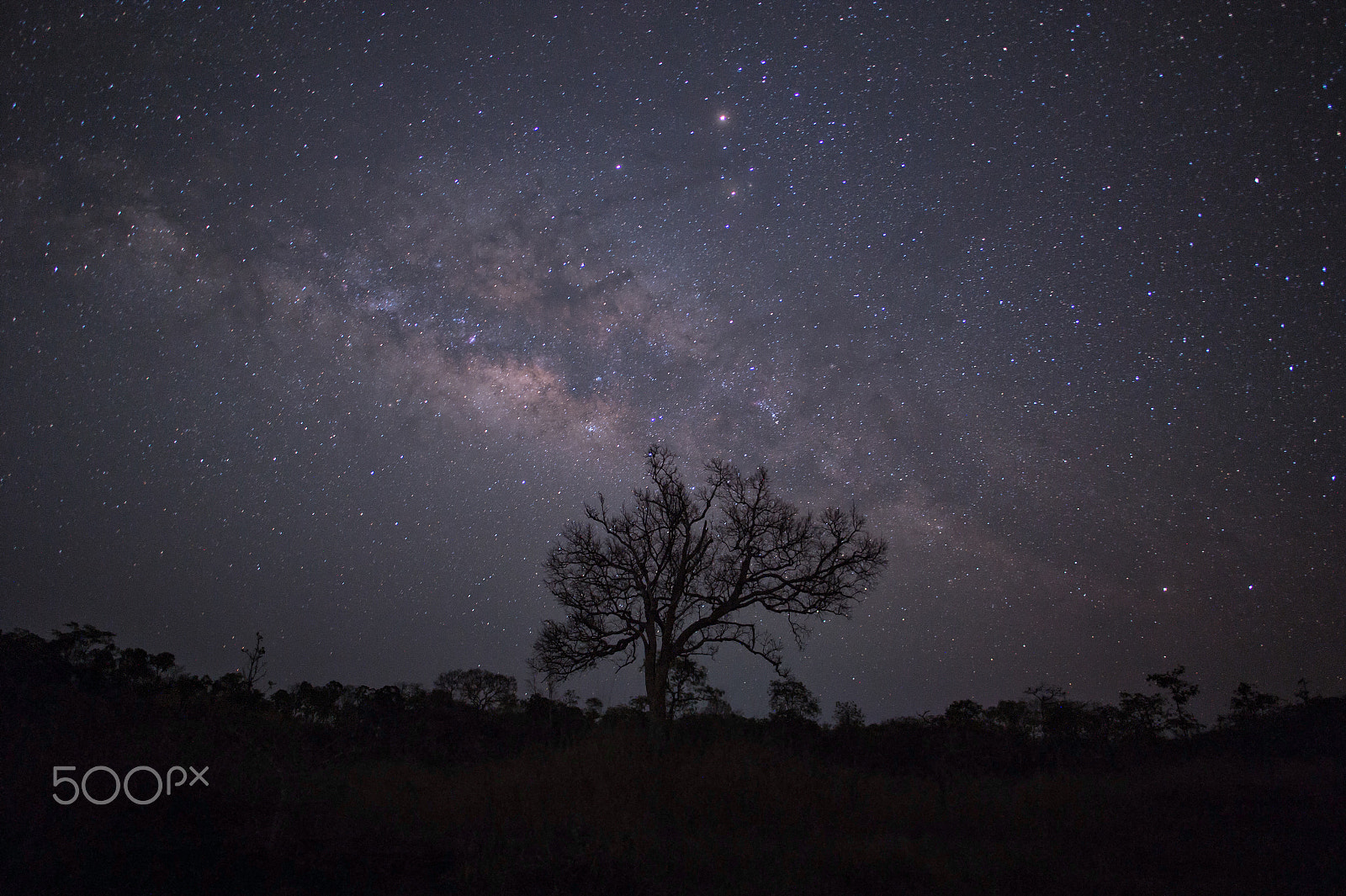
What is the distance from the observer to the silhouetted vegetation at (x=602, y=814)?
5.82 meters

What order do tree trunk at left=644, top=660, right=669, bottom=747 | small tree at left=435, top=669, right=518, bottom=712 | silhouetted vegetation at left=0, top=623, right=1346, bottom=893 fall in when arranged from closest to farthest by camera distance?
silhouetted vegetation at left=0, top=623, right=1346, bottom=893
tree trunk at left=644, top=660, right=669, bottom=747
small tree at left=435, top=669, right=518, bottom=712

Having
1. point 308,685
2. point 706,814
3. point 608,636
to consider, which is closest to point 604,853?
point 706,814

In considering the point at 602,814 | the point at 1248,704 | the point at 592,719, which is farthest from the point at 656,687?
the point at 1248,704

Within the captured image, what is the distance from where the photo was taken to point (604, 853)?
6262mm

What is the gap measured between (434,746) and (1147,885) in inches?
580

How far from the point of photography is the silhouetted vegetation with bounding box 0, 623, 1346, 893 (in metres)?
5.82

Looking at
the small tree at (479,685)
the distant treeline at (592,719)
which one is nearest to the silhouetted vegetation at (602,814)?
the distant treeline at (592,719)

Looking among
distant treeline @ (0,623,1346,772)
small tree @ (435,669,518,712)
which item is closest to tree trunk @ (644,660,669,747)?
distant treeline @ (0,623,1346,772)

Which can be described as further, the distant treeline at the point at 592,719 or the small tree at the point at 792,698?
the small tree at the point at 792,698

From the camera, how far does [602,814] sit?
773 centimetres

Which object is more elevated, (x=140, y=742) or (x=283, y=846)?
(x=140, y=742)

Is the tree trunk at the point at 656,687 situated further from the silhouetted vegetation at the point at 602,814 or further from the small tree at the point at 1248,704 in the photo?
the small tree at the point at 1248,704

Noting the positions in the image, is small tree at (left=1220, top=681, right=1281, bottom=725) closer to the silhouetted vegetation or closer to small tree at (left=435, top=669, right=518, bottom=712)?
the silhouetted vegetation

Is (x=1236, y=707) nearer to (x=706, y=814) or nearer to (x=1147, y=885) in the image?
(x=1147, y=885)
